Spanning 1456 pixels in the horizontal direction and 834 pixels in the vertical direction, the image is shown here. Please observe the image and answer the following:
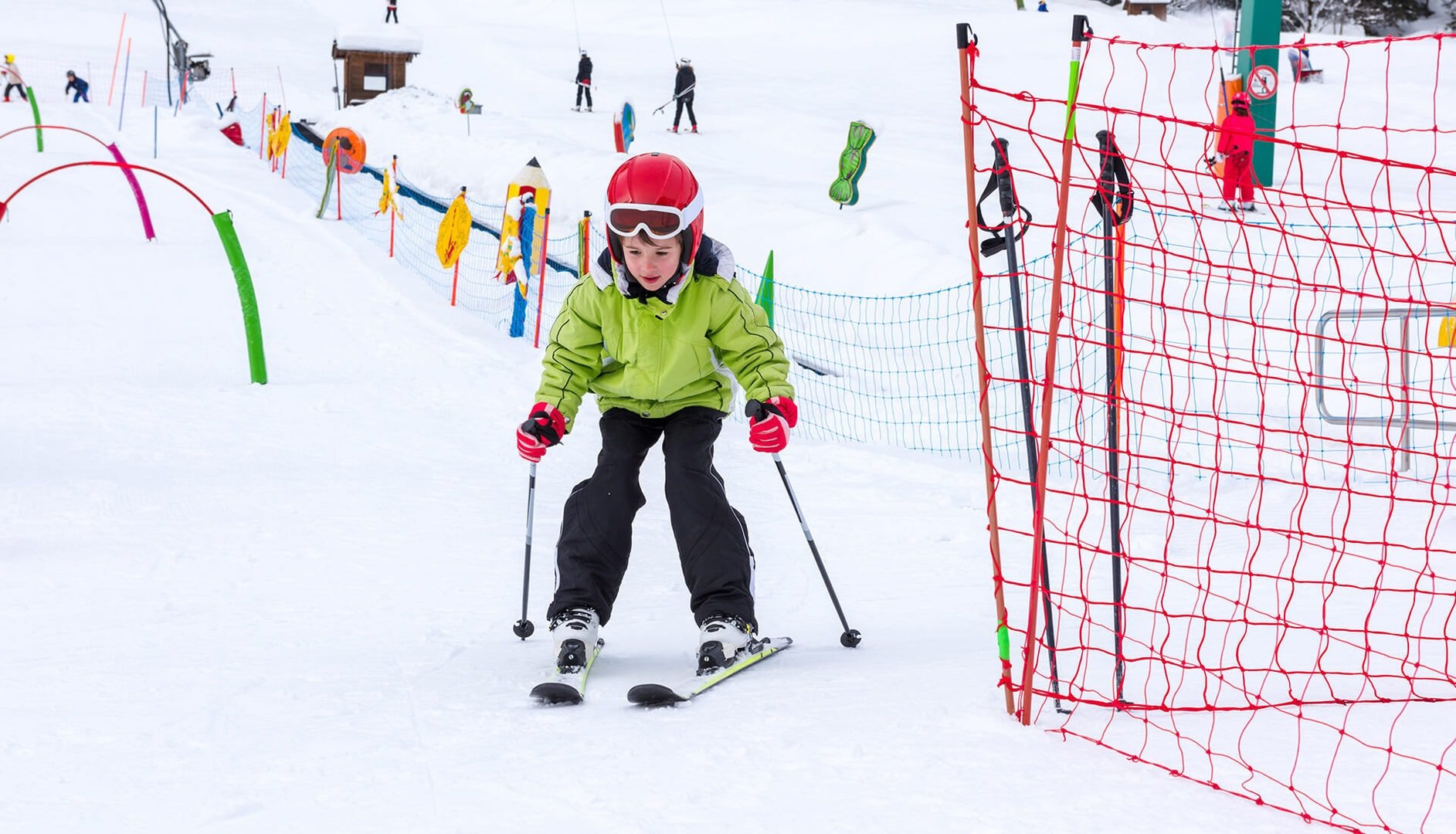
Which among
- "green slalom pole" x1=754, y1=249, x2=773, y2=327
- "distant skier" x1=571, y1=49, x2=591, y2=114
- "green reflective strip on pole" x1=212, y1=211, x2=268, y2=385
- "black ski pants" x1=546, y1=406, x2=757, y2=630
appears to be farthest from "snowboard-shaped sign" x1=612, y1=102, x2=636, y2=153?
"black ski pants" x1=546, y1=406, x2=757, y2=630

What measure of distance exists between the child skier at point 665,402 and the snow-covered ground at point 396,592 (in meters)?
0.25

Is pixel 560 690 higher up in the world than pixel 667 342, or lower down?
lower down

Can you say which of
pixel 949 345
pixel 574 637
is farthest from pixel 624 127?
pixel 574 637

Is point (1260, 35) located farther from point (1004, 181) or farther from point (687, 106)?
point (1004, 181)

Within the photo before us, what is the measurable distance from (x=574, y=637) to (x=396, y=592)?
4.14 feet

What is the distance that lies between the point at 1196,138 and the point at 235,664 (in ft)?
68.7

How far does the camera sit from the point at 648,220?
3363 millimetres

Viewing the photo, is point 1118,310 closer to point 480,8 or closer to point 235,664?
point 235,664

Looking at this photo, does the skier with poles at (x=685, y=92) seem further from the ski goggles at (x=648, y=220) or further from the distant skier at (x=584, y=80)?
the ski goggles at (x=648, y=220)

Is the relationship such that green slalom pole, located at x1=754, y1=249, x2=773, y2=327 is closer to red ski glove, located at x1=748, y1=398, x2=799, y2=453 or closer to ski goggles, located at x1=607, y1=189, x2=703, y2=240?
red ski glove, located at x1=748, y1=398, x2=799, y2=453

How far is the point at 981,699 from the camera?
309 cm

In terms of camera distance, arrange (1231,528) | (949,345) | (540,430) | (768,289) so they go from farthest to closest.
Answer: (949,345) < (768,289) < (1231,528) < (540,430)

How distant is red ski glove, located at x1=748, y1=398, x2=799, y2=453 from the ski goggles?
52cm

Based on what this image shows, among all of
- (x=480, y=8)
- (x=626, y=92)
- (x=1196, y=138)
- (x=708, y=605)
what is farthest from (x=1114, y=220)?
(x=480, y=8)
